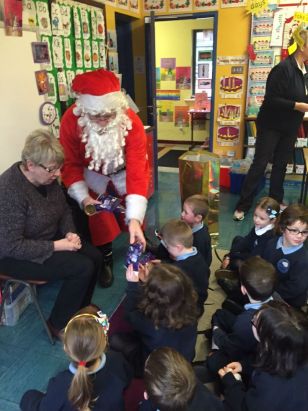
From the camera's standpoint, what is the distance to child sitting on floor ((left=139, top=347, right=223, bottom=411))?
1.04m

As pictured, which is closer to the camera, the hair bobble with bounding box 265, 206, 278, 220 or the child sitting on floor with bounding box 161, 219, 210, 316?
the child sitting on floor with bounding box 161, 219, 210, 316

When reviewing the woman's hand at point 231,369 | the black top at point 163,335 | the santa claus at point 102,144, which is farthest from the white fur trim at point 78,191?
the woman's hand at point 231,369

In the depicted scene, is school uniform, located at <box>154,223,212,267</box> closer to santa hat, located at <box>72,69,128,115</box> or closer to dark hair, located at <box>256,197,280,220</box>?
dark hair, located at <box>256,197,280,220</box>

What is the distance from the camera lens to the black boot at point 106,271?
2580 millimetres

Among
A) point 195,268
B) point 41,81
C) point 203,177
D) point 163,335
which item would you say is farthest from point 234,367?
point 41,81

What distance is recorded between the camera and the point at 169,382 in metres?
1.05

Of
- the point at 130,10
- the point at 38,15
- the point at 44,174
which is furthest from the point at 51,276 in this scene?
the point at 130,10

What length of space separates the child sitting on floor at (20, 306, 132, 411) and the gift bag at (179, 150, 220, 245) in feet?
6.25

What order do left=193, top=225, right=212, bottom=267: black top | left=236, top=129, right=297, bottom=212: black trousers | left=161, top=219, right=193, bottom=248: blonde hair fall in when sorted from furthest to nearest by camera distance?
left=236, top=129, right=297, bottom=212: black trousers < left=193, top=225, right=212, bottom=267: black top < left=161, top=219, right=193, bottom=248: blonde hair

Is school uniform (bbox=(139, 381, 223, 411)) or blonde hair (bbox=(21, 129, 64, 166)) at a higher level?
blonde hair (bbox=(21, 129, 64, 166))

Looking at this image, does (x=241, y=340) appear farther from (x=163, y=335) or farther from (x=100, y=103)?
(x=100, y=103)

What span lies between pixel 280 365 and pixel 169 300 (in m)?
0.48

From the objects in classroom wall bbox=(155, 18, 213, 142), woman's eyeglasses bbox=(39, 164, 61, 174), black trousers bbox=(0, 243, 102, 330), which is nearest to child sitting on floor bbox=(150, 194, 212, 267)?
black trousers bbox=(0, 243, 102, 330)

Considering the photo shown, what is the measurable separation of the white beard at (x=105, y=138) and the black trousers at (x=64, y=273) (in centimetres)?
62
